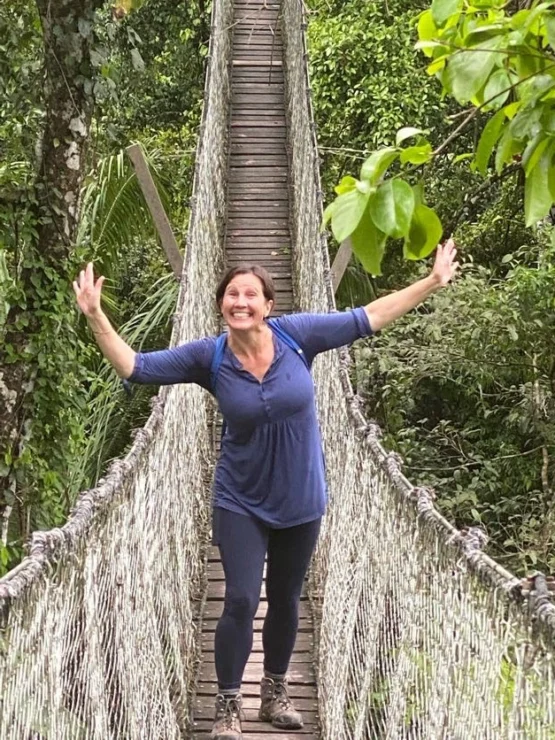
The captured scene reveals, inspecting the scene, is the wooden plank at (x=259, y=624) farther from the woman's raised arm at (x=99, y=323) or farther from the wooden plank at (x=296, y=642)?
the woman's raised arm at (x=99, y=323)

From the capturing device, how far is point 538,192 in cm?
94

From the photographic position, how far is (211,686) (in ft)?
7.77

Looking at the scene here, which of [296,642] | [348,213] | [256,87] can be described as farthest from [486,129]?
[256,87]

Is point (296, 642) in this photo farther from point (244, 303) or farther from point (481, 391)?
point (481, 391)

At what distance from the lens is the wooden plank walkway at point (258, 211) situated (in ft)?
7.54

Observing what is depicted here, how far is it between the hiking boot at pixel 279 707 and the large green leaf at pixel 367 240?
139cm

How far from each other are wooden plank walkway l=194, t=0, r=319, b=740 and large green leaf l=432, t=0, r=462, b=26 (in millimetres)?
1555

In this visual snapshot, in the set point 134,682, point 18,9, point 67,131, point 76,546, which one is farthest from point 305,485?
point 18,9

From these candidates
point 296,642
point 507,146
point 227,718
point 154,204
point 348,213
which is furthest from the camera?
point 154,204

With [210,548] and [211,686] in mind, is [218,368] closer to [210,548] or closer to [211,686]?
[211,686]

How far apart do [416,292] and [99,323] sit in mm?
516

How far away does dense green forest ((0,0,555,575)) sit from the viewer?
133 inches

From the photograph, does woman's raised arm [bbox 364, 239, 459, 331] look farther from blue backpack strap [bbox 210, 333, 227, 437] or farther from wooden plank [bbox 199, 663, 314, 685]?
wooden plank [bbox 199, 663, 314, 685]

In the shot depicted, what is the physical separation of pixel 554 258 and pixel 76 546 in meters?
3.63
